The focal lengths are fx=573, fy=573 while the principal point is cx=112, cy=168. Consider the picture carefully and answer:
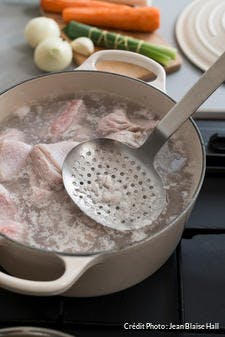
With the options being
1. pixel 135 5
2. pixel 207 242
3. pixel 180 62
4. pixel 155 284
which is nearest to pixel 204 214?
pixel 207 242

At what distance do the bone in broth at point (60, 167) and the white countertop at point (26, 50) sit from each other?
7.6 inches

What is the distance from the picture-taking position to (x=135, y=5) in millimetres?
1361

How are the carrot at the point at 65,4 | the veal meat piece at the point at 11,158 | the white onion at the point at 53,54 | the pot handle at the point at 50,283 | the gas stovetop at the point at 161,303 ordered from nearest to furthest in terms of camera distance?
the pot handle at the point at 50,283 < the gas stovetop at the point at 161,303 < the veal meat piece at the point at 11,158 < the white onion at the point at 53,54 < the carrot at the point at 65,4

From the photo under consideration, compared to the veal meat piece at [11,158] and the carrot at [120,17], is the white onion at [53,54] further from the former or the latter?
the veal meat piece at [11,158]

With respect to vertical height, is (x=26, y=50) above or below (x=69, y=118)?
below

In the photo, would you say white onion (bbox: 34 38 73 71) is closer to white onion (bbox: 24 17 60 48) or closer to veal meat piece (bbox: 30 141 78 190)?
white onion (bbox: 24 17 60 48)

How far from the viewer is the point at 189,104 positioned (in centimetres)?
86

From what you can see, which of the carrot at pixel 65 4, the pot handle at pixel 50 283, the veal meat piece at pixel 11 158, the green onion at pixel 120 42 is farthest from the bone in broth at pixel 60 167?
the carrot at pixel 65 4

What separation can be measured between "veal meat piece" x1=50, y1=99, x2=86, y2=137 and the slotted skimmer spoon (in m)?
0.08

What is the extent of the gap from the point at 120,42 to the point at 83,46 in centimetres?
9

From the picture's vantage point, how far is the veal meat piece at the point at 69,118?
1005mm

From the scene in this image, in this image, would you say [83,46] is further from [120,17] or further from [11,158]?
[11,158]

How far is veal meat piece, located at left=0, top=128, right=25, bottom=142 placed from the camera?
97 cm

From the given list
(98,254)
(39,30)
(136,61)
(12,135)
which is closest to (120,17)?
(39,30)
